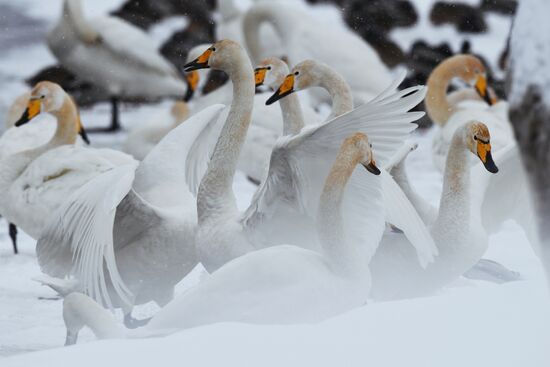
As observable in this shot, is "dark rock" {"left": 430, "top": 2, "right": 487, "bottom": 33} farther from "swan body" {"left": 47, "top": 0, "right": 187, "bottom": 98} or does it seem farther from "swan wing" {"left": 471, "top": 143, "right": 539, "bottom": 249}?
"swan wing" {"left": 471, "top": 143, "right": 539, "bottom": 249}

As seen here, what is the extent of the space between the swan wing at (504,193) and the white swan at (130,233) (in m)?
1.15

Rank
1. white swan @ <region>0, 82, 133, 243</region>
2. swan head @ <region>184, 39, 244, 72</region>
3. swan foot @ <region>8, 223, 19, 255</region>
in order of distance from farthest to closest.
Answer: swan foot @ <region>8, 223, 19, 255</region>, white swan @ <region>0, 82, 133, 243</region>, swan head @ <region>184, 39, 244, 72</region>

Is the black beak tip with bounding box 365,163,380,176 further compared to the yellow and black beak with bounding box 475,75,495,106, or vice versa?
the yellow and black beak with bounding box 475,75,495,106

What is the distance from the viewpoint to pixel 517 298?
2.88 meters

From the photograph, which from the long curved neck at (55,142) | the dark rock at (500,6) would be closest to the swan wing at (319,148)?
the long curved neck at (55,142)

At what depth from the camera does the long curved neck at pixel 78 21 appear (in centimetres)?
861

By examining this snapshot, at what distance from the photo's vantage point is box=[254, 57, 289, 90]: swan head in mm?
5039

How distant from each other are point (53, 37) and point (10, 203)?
379 centimetres

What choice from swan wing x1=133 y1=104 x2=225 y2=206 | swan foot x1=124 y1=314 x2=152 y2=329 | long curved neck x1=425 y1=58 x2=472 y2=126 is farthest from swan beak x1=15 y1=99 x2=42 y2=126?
long curved neck x1=425 y1=58 x2=472 y2=126

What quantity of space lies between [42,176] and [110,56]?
368 centimetres

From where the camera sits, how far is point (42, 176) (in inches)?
200

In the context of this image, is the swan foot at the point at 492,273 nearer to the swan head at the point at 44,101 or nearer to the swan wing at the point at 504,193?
the swan wing at the point at 504,193

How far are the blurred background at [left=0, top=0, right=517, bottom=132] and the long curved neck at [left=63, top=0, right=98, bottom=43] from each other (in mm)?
809

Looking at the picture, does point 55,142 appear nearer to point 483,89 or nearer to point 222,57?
point 222,57
